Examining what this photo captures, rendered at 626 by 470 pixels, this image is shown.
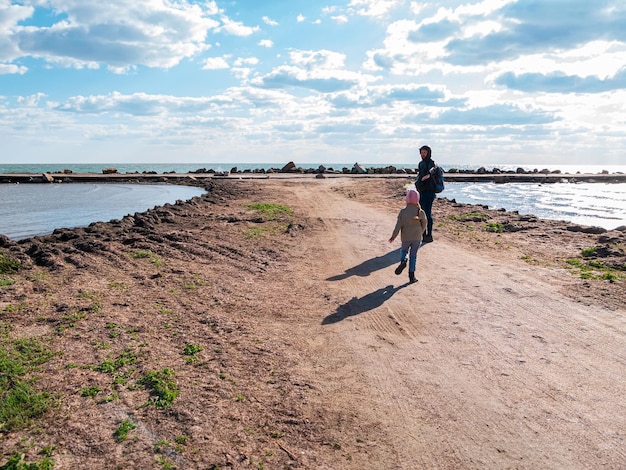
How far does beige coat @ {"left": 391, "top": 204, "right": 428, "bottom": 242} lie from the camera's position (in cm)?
928

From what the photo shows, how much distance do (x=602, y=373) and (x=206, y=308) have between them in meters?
5.24

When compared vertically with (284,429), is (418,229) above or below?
above

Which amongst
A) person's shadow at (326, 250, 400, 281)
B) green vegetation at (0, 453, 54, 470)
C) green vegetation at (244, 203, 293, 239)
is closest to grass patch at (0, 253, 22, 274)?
person's shadow at (326, 250, 400, 281)

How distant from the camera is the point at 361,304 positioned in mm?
7980

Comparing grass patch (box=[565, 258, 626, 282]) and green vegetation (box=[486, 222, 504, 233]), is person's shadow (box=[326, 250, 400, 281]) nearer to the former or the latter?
grass patch (box=[565, 258, 626, 282])

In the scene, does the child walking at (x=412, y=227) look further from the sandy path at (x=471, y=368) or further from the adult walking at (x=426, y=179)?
the adult walking at (x=426, y=179)

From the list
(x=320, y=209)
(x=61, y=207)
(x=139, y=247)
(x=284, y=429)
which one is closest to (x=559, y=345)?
(x=284, y=429)

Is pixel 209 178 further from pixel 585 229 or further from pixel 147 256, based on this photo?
pixel 147 256

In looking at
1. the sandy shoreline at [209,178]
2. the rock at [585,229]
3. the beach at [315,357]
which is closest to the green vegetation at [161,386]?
the beach at [315,357]

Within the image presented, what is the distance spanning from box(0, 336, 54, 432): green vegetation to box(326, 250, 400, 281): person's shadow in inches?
212

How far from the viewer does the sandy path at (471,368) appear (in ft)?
13.2

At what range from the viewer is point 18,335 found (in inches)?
236

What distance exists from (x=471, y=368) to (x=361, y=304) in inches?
106

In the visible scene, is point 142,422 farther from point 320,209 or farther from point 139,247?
point 320,209
